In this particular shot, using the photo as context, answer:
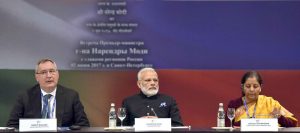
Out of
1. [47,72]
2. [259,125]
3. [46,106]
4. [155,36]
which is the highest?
[155,36]

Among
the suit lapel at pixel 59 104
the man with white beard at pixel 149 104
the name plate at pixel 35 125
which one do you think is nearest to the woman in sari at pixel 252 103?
the man with white beard at pixel 149 104

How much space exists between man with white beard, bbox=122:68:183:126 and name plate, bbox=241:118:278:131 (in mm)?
1240

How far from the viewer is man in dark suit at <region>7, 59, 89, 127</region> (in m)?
4.79

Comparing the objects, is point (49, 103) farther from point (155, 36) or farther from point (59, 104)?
point (155, 36)

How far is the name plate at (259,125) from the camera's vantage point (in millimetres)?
3787

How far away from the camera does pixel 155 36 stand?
5.67m

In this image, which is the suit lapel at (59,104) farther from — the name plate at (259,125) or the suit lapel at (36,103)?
the name plate at (259,125)

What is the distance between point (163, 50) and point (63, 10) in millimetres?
1149

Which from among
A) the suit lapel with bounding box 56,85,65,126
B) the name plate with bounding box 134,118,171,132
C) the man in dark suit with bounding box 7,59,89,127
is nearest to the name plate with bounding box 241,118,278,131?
the name plate with bounding box 134,118,171,132

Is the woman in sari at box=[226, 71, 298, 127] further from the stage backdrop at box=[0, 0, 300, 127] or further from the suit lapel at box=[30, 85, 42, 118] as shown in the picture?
→ the suit lapel at box=[30, 85, 42, 118]

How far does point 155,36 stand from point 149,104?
0.90m

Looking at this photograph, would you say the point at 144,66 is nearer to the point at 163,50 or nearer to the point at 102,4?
the point at 163,50

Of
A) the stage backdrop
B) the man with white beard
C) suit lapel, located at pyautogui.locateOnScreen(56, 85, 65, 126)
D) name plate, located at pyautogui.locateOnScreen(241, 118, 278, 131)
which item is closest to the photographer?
name plate, located at pyautogui.locateOnScreen(241, 118, 278, 131)

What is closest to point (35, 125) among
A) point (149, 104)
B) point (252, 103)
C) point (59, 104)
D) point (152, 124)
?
point (152, 124)
